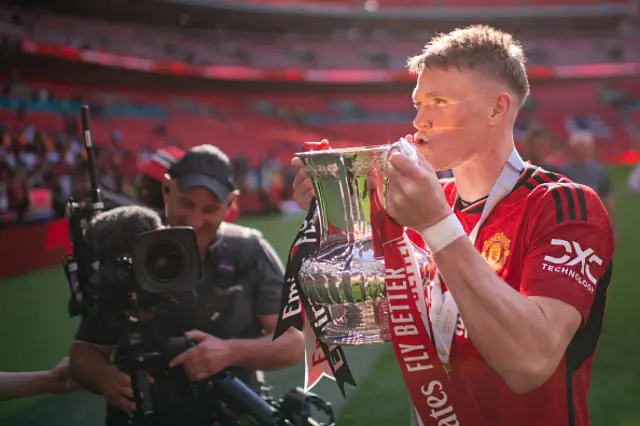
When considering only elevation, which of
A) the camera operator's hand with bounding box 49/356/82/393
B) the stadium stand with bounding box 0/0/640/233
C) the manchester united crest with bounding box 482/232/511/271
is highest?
the stadium stand with bounding box 0/0/640/233

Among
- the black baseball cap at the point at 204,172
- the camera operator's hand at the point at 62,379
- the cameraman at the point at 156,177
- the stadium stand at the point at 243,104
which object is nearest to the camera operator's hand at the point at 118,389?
the camera operator's hand at the point at 62,379

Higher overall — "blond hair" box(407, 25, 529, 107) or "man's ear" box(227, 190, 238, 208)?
"blond hair" box(407, 25, 529, 107)

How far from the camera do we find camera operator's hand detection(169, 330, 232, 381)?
6.58 ft

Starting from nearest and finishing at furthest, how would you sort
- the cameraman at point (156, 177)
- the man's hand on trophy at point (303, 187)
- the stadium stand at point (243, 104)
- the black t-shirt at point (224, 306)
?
1. the man's hand on trophy at point (303, 187)
2. the black t-shirt at point (224, 306)
3. the cameraman at point (156, 177)
4. the stadium stand at point (243, 104)

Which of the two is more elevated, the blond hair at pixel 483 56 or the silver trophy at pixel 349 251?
the blond hair at pixel 483 56

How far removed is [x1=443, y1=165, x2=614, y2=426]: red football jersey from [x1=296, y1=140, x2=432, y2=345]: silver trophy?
18 centimetres

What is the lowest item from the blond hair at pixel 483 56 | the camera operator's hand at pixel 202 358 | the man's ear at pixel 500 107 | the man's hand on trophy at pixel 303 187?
the camera operator's hand at pixel 202 358

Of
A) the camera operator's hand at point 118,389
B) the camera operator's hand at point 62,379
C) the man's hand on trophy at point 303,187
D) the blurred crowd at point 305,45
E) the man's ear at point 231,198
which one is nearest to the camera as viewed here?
the man's hand on trophy at point 303,187

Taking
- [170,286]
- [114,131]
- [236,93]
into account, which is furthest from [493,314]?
[236,93]

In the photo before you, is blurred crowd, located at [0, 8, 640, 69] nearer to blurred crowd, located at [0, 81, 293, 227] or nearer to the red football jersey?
blurred crowd, located at [0, 81, 293, 227]

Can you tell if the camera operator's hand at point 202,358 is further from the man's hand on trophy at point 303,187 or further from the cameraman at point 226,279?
the man's hand on trophy at point 303,187

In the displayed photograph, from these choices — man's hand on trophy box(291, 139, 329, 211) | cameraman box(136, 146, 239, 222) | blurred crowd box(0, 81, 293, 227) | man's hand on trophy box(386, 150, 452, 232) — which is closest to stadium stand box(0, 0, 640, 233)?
blurred crowd box(0, 81, 293, 227)

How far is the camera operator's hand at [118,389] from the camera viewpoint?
6.48ft

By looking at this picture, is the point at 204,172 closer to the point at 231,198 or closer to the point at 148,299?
the point at 231,198
